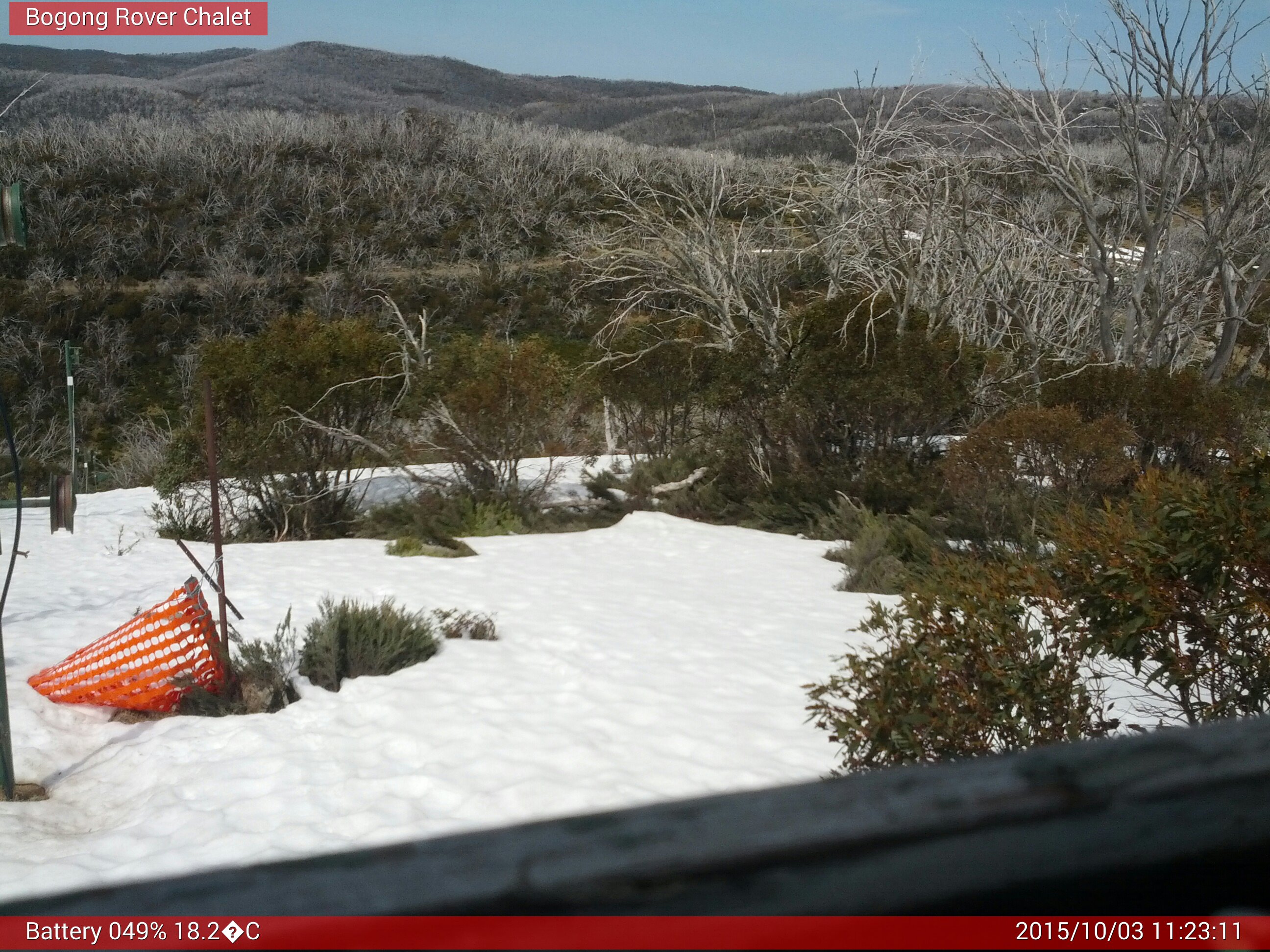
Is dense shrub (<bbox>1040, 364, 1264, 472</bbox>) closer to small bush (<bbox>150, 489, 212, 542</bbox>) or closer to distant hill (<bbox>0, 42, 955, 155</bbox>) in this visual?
small bush (<bbox>150, 489, 212, 542</bbox>)

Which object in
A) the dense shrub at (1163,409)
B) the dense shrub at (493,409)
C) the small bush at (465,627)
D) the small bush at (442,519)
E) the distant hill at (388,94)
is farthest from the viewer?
the distant hill at (388,94)

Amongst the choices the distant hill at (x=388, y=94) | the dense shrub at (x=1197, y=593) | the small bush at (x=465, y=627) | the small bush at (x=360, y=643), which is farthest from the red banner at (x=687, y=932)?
the distant hill at (x=388, y=94)

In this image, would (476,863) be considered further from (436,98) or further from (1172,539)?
(436,98)

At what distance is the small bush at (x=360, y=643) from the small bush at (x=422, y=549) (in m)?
2.96

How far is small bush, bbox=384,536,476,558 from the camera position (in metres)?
8.87

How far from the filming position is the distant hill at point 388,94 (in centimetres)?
4512

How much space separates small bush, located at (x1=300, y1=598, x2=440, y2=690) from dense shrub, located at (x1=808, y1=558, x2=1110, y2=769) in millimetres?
2642

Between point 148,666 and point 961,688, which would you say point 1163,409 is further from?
point 148,666

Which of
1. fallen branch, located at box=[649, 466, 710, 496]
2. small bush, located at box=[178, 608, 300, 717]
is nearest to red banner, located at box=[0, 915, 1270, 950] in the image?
small bush, located at box=[178, 608, 300, 717]

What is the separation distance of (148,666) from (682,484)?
7.06 meters

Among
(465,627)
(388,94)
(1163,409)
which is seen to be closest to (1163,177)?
(1163,409)

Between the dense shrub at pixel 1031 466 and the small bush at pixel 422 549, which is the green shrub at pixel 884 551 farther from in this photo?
the small bush at pixel 422 549

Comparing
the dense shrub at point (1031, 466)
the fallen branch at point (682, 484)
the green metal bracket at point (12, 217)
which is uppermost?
the green metal bracket at point (12, 217)

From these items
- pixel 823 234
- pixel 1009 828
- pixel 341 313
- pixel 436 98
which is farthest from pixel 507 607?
pixel 436 98
